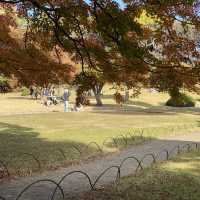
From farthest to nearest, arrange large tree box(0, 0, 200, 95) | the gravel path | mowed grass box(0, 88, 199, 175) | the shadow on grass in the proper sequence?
1. mowed grass box(0, 88, 199, 175)
2. the shadow on grass
3. the gravel path
4. large tree box(0, 0, 200, 95)

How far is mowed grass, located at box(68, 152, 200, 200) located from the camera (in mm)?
10320

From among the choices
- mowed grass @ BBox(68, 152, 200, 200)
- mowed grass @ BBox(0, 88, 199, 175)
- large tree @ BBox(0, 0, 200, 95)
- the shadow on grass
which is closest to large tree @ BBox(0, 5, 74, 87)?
large tree @ BBox(0, 0, 200, 95)

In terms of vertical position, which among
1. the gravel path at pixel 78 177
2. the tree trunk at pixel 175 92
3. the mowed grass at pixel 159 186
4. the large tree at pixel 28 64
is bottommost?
the gravel path at pixel 78 177

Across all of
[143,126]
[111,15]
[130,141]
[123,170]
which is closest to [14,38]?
[123,170]

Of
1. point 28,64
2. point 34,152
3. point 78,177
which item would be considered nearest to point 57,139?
point 34,152

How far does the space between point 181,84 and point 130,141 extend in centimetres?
1128

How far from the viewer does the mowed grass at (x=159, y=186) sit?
33.9 feet

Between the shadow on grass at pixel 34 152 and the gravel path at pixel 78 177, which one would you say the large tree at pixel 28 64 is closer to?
the shadow on grass at pixel 34 152

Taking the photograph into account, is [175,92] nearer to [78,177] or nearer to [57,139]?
[78,177]

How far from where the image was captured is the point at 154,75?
1096 centimetres

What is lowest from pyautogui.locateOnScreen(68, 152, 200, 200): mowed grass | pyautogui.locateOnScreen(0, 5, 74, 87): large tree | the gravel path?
the gravel path

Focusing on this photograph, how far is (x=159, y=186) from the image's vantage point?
11398mm

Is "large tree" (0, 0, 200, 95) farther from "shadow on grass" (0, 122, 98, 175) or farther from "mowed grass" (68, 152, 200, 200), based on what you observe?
"shadow on grass" (0, 122, 98, 175)

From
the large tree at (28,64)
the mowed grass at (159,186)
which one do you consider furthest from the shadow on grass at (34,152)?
the mowed grass at (159,186)
